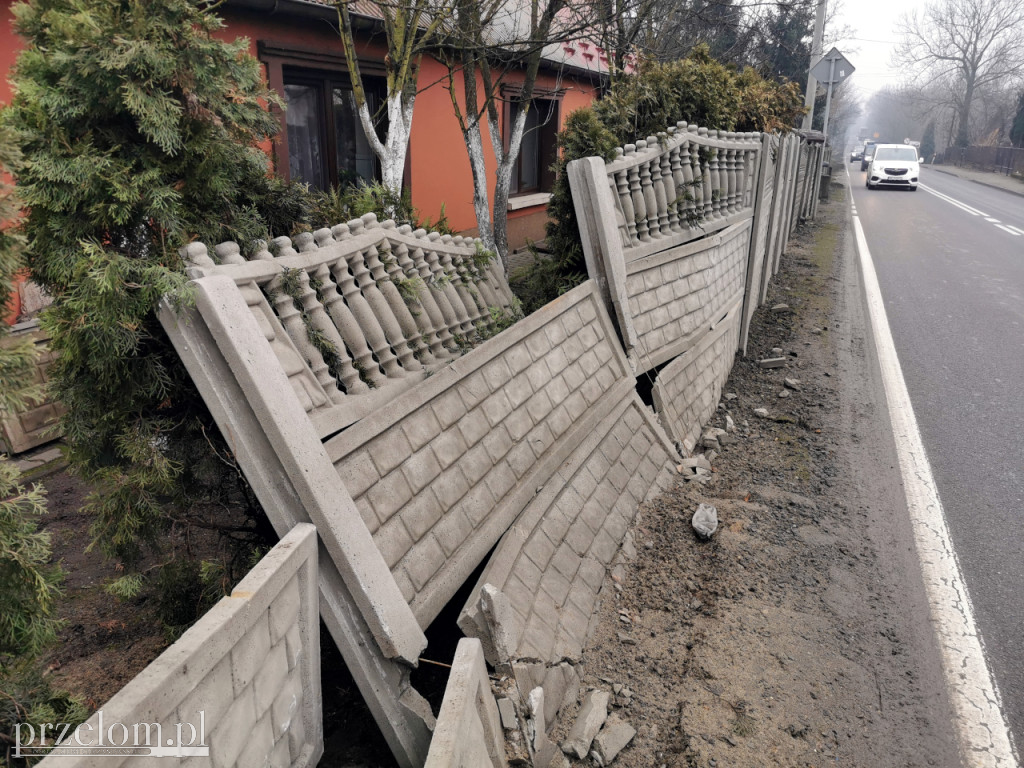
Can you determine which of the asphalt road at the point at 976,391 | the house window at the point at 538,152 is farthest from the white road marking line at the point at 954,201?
the house window at the point at 538,152

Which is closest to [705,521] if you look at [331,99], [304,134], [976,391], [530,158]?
[976,391]

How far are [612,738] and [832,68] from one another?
19616 mm

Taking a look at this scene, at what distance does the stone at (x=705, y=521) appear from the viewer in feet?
14.3

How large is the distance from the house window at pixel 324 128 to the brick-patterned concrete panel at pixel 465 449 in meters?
5.60

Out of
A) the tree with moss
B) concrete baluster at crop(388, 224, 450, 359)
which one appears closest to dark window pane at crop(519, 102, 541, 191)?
concrete baluster at crop(388, 224, 450, 359)

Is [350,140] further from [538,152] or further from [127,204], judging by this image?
[127,204]

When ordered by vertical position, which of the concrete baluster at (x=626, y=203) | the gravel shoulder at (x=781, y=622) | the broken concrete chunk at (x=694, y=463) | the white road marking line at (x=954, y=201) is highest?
the concrete baluster at (x=626, y=203)

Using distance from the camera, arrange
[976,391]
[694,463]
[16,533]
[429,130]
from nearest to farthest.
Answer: [16,533]
[694,463]
[976,391]
[429,130]

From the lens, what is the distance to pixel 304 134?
9.16 meters

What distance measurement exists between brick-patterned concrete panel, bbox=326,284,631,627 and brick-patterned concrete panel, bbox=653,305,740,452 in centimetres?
106

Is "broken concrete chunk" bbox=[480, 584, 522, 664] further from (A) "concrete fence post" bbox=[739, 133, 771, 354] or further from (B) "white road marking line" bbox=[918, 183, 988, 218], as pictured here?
(B) "white road marking line" bbox=[918, 183, 988, 218]

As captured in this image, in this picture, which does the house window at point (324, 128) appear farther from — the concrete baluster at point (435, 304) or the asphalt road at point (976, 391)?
the asphalt road at point (976, 391)

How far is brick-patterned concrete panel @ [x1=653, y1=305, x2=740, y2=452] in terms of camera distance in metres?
5.45

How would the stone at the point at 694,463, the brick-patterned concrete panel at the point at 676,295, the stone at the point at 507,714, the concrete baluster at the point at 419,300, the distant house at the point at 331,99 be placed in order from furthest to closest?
the distant house at the point at 331,99 → the brick-patterned concrete panel at the point at 676,295 → the stone at the point at 694,463 → the concrete baluster at the point at 419,300 → the stone at the point at 507,714
